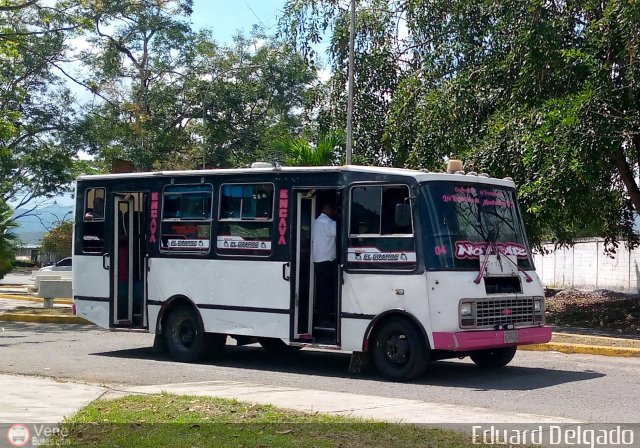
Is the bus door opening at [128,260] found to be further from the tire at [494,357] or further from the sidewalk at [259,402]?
the tire at [494,357]

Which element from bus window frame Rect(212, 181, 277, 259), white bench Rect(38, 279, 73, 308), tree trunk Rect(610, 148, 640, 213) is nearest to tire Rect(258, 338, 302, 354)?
bus window frame Rect(212, 181, 277, 259)

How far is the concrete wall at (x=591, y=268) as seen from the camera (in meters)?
28.9

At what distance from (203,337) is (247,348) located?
2483 millimetres

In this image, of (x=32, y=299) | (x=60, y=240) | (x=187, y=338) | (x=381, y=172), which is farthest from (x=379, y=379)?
(x=60, y=240)

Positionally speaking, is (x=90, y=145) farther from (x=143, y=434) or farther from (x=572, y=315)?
(x=143, y=434)

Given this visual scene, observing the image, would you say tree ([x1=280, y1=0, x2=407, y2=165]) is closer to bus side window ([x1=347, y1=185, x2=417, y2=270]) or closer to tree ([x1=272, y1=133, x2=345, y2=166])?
tree ([x1=272, y1=133, x2=345, y2=166])

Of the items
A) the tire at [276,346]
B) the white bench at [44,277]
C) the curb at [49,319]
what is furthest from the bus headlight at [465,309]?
the white bench at [44,277]

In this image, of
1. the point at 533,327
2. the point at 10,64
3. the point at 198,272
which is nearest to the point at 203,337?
the point at 198,272

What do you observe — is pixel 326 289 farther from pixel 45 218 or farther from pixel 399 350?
pixel 45 218

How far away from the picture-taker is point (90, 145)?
132ft

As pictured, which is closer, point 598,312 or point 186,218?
point 186,218

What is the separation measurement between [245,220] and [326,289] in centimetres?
166

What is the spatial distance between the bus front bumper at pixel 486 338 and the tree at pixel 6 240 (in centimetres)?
2337

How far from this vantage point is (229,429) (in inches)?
319
